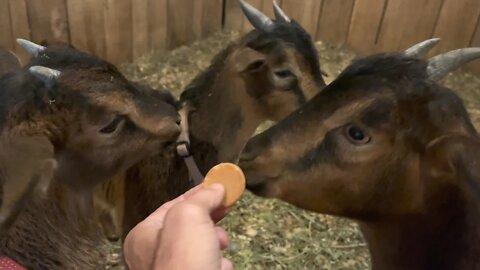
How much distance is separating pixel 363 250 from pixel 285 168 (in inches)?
61.7

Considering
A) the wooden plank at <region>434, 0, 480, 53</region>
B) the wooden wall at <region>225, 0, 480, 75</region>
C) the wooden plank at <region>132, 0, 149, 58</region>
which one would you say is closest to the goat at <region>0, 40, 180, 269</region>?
the wooden plank at <region>132, 0, 149, 58</region>

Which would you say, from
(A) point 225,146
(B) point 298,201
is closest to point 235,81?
(A) point 225,146

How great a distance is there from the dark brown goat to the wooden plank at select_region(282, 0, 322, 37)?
8.61 feet

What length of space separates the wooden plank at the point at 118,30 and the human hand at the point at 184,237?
9.06 ft

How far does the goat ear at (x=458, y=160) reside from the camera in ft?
5.83

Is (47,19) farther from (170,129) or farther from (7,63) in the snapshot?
(170,129)

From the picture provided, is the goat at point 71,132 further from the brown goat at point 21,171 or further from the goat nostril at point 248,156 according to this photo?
the goat nostril at point 248,156

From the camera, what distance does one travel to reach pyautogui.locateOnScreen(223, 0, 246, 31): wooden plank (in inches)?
188

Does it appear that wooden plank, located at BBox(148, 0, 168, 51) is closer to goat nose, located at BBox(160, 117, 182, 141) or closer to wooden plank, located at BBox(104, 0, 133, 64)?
wooden plank, located at BBox(104, 0, 133, 64)

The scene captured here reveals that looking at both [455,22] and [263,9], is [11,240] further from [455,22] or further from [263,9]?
[455,22]

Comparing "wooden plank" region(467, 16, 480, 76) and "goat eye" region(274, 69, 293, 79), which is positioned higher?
"goat eye" region(274, 69, 293, 79)

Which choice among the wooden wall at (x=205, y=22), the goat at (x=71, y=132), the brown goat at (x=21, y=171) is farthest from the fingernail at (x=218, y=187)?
the wooden wall at (x=205, y=22)

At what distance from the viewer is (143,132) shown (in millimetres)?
2395

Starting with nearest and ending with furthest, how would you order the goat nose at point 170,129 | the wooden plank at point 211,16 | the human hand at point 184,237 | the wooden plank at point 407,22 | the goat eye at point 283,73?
the human hand at point 184,237, the goat nose at point 170,129, the goat eye at point 283,73, the wooden plank at point 407,22, the wooden plank at point 211,16
